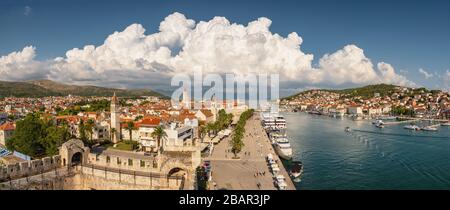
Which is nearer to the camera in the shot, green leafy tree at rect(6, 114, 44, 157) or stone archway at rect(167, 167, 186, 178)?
stone archway at rect(167, 167, 186, 178)

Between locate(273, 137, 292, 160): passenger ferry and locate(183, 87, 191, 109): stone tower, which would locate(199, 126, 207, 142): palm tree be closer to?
locate(273, 137, 292, 160): passenger ferry

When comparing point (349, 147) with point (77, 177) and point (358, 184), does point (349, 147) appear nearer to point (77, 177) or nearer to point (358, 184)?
point (358, 184)

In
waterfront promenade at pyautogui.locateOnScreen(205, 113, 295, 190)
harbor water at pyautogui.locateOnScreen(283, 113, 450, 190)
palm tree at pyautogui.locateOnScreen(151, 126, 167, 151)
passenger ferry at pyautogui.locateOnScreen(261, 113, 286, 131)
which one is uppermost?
palm tree at pyautogui.locateOnScreen(151, 126, 167, 151)

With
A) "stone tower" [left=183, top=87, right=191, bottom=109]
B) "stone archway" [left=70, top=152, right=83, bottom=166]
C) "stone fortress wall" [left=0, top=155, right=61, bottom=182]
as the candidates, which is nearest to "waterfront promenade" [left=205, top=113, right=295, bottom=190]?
"stone archway" [left=70, top=152, right=83, bottom=166]

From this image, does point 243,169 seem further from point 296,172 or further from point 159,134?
point 159,134

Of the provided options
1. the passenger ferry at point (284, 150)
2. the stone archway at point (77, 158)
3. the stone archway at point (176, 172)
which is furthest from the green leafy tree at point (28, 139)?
the passenger ferry at point (284, 150)

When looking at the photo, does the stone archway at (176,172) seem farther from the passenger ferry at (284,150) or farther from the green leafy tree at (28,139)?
the passenger ferry at (284,150)
